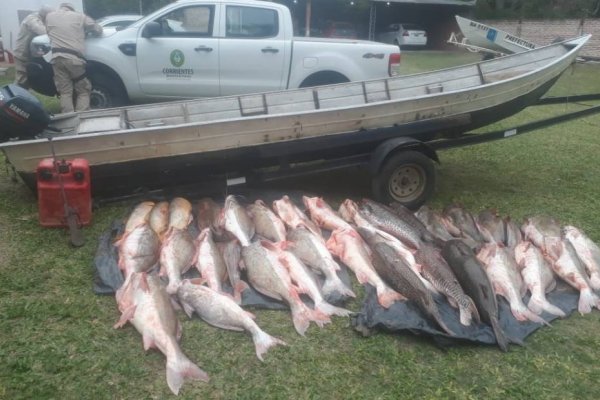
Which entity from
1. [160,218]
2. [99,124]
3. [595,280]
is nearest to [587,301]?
[595,280]

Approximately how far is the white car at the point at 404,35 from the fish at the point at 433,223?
27801mm

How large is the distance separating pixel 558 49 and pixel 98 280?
651 centimetres

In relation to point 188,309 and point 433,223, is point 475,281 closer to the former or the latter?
point 433,223

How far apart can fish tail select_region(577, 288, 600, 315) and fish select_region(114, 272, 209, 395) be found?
3.03 meters

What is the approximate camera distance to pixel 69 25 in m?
8.18

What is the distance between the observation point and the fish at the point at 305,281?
13.0 feet

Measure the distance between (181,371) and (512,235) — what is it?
11.8 ft

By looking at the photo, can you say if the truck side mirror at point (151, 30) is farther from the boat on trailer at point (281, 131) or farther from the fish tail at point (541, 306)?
the fish tail at point (541, 306)

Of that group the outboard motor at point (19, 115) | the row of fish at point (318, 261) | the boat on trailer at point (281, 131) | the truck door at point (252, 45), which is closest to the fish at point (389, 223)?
the row of fish at point (318, 261)

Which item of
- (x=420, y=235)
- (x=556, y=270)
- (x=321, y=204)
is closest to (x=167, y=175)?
(x=321, y=204)

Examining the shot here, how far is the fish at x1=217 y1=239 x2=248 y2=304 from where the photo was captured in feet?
13.5

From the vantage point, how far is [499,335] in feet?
12.0

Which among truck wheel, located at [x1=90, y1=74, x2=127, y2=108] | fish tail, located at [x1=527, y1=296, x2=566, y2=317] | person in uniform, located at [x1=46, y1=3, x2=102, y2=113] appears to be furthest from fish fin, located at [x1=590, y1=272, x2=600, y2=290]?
truck wheel, located at [x1=90, y1=74, x2=127, y2=108]

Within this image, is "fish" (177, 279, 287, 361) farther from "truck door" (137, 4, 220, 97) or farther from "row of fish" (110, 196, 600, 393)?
"truck door" (137, 4, 220, 97)
